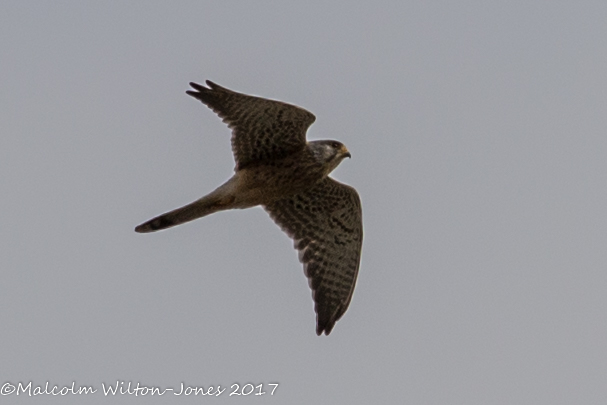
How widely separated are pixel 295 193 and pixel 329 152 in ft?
2.64

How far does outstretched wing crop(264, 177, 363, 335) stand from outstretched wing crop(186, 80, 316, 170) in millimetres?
1005

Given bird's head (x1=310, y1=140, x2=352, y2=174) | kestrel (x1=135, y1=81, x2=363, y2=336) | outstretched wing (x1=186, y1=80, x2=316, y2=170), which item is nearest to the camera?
outstretched wing (x1=186, y1=80, x2=316, y2=170)

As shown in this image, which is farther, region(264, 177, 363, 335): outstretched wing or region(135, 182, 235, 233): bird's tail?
region(264, 177, 363, 335): outstretched wing

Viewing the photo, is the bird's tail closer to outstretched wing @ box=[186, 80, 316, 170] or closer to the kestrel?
the kestrel

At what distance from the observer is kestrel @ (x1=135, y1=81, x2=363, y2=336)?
1252 cm

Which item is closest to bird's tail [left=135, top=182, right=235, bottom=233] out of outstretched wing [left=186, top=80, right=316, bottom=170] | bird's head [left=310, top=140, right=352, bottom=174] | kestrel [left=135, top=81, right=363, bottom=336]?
kestrel [left=135, top=81, right=363, bottom=336]

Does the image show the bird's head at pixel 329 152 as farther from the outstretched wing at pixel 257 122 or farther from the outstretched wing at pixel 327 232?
the outstretched wing at pixel 327 232

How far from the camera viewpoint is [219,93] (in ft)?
40.3

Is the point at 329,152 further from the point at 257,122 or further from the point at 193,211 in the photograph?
the point at 193,211

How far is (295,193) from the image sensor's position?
43.8 ft

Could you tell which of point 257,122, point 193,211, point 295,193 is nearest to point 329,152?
point 295,193

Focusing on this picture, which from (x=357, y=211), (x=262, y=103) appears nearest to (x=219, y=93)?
(x=262, y=103)

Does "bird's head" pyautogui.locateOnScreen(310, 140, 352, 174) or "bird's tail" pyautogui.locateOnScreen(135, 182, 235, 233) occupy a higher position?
"bird's head" pyautogui.locateOnScreen(310, 140, 352, 174)

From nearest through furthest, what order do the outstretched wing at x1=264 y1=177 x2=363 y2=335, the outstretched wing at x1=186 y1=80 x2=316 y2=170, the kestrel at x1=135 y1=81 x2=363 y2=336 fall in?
the outstretched wing at x1=186 y1=80 x2=316 y2=170 < the kestrel at x1=135 y1=81 x2=363 y2=336 < the outstretched wing at x1=264 y1=177 x2=363 y2=335
